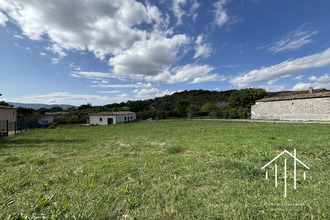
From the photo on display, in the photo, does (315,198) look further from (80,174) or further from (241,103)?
(241,103)

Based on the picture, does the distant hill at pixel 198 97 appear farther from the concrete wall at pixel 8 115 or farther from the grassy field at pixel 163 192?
the grassy field at pixel 163 192

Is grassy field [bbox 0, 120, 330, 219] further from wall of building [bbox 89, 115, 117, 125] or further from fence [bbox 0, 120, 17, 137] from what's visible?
wall of building [bbox 89, 115, 117, 125]

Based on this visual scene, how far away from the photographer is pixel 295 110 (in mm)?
21922

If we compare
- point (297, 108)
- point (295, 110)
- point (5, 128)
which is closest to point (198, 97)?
point (295, 110)

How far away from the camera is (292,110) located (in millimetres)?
22266

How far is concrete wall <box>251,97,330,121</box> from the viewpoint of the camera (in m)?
19.2

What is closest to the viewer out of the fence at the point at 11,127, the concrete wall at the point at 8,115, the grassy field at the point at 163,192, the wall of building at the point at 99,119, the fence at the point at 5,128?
the grassy field at the point at 163,192

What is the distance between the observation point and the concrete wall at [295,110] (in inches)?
758

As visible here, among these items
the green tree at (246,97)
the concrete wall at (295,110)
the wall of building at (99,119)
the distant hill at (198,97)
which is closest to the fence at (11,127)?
the wall of building at (99,119)

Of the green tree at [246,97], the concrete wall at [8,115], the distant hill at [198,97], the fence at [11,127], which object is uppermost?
the distant hill at [198,97]

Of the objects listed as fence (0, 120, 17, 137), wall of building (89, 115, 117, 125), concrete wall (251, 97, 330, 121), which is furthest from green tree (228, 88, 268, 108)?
fence (0, 120, 17, 137)

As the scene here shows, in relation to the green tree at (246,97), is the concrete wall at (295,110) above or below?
below

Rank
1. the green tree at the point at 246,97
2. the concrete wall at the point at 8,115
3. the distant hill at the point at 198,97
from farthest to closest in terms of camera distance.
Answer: the distant hill at the point at 198,97
the green tree at the point at 246,97
the concrete wall at the point at 8,115

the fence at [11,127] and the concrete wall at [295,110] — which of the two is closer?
the fence at [11,127]
